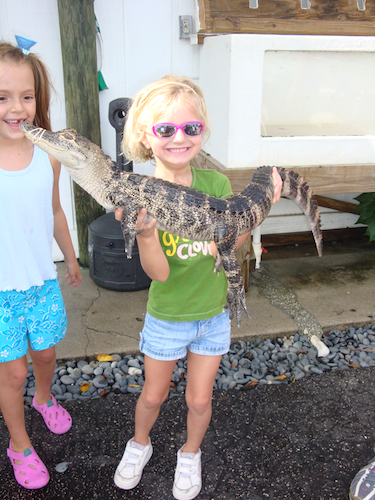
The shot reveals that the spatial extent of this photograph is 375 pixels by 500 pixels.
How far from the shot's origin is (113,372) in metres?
3.03

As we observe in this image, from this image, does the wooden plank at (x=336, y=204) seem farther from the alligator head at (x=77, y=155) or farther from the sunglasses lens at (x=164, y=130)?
the alligator head at (x=77, y=155)

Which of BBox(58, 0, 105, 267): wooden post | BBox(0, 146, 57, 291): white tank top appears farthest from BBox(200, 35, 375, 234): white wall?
BBox(0, 146, 57, 291): white tank top

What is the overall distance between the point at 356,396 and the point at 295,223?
2791 mm

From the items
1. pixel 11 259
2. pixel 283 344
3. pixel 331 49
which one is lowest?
pixel 283 344

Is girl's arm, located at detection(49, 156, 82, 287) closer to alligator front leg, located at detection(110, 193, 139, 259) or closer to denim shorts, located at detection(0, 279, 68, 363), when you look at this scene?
denim shorts, located at detection(0, 279, 68, 363)

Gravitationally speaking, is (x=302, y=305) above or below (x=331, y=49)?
below

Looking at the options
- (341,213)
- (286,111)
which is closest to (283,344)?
(286,111)

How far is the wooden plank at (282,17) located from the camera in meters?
3.49

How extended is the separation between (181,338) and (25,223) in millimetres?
929

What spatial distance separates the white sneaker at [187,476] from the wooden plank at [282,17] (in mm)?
3205

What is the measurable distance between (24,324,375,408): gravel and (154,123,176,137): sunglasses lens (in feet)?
5.87

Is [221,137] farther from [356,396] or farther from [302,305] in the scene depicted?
[356,396]

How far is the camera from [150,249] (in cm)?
179

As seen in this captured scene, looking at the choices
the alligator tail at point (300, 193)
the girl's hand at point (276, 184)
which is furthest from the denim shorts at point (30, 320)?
the alligator tail at point (300, 193)
